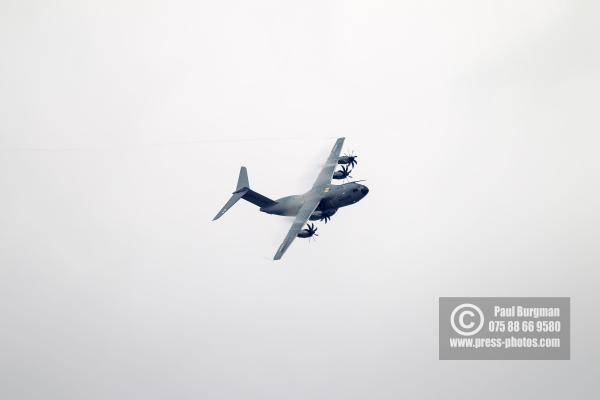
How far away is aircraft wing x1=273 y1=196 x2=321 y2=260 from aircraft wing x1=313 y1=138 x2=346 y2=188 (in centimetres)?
445

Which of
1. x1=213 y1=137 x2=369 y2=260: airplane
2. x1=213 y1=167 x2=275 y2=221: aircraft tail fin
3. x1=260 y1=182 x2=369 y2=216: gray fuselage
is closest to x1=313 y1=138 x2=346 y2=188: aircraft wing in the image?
x1=213 y1=137 x2=369 y2=260: airplane

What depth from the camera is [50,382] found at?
12700 centimetres

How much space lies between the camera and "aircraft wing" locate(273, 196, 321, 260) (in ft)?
238

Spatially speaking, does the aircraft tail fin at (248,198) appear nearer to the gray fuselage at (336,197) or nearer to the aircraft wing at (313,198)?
the gray fuselage at (336,197)

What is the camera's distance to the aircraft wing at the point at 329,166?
275 feet

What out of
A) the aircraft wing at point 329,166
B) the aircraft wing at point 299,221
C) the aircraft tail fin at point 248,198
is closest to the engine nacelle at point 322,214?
the aircraft wing at point 299,221

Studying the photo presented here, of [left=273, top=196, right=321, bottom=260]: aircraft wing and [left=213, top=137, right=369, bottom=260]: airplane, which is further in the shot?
[left=213, top=137, right=369, bottom=260]: airplane

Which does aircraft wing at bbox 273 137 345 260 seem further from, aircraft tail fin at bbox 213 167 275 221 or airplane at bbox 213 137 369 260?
aircraft tail fin at bbox 213 167 275 221

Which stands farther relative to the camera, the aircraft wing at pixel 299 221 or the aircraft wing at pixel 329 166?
the aircraft wing at pixel 329 166

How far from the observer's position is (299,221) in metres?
76.1

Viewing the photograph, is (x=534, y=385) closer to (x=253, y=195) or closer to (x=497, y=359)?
(x=497, y=359)

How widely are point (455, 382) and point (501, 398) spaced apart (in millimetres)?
11324

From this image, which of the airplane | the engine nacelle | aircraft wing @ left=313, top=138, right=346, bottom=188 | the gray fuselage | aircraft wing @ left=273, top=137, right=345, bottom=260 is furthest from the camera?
aircraft wing @ left=313, top=138, right=346, bottom=188

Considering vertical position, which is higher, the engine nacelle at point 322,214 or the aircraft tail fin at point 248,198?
the aircraft tail fin at point 248,198
